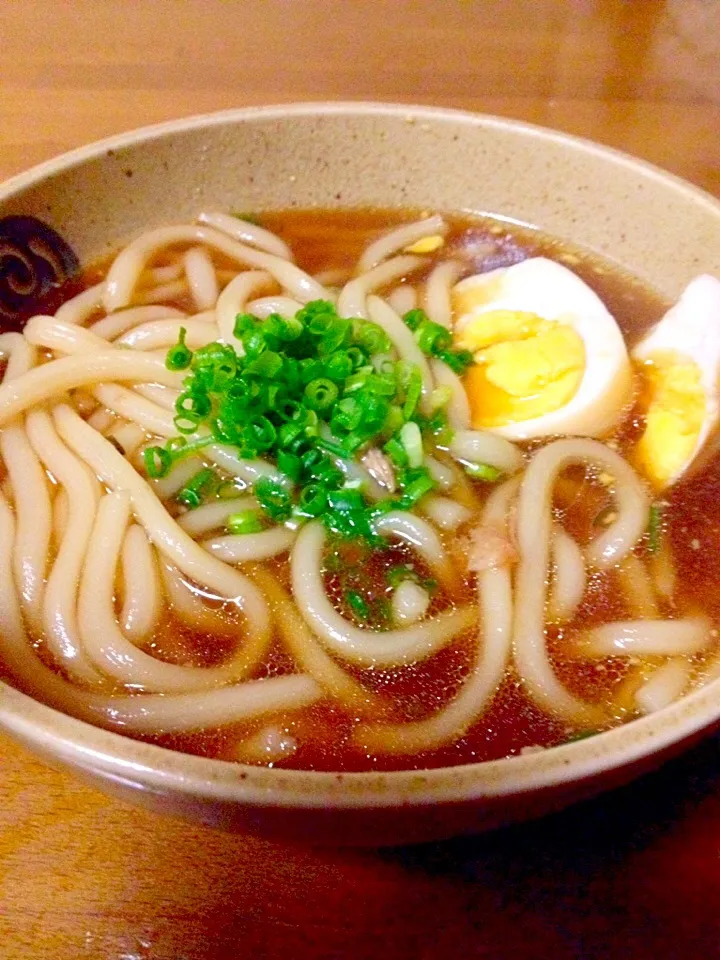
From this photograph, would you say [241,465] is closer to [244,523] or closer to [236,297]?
[244,523]

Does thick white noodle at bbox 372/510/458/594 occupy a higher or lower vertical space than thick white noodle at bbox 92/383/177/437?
lower

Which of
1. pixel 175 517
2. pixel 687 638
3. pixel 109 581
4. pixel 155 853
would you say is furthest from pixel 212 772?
pixel 687 638

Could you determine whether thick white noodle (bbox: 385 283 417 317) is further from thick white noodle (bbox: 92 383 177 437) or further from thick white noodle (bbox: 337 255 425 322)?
thick white noodle (bbox: 92 383 177 437)

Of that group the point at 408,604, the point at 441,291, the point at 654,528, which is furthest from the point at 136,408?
the point at 654,528

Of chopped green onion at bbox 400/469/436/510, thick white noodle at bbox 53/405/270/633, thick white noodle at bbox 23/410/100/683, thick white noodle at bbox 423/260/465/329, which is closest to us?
thick white noodle at bbox 23/410/100/683

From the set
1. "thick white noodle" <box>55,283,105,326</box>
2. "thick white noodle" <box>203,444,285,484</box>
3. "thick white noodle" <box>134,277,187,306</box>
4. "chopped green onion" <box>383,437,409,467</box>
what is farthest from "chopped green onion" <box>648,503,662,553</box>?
"thick white noodle" <box>55,283,105,326</box>

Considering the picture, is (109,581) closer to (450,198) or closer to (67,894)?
(67,894)

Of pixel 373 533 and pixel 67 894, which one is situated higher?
pixel 373 533
